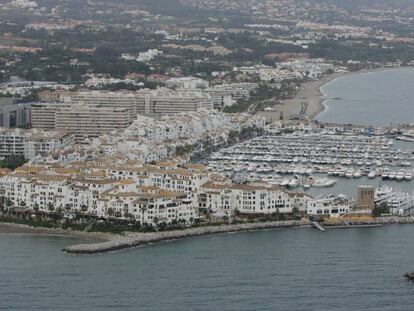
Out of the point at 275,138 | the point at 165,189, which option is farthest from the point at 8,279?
the point at 275,138

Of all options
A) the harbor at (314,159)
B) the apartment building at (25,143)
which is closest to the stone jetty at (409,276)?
the harbor at (314,159)

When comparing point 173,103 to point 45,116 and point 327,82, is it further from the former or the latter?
point 327,82

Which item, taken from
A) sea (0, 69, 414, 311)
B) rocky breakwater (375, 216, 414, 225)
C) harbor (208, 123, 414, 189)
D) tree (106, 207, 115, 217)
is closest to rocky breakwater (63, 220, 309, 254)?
sea (0, 69, 414, 311)

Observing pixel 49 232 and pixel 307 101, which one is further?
pixel 307 101

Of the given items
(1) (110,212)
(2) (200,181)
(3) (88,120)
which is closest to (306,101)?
(3) (88,120)

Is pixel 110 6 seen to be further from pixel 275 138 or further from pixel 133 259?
pixel 133 259

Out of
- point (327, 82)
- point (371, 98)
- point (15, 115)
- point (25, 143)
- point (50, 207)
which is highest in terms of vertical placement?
point (50, 207)

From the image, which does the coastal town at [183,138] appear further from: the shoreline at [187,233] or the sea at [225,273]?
the sea at [225,273]

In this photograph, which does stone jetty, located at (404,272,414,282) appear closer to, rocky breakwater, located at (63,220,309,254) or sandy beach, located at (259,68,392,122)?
rocky breakwater, located at (63,220,309,254)
